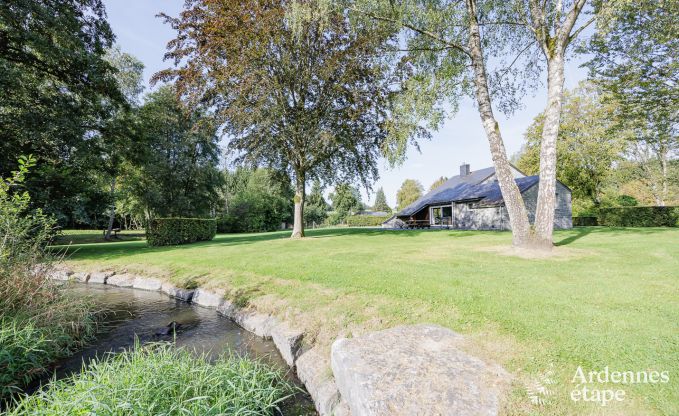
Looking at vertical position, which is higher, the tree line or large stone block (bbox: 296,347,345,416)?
the tree line

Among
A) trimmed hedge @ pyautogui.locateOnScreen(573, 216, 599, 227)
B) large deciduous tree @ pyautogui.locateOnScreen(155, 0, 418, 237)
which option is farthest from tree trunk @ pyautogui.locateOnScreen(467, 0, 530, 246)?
trimmed hedge @ pyautogui.locateOnScreen(573, 216, 599, 227)

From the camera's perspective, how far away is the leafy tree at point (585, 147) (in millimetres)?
23766

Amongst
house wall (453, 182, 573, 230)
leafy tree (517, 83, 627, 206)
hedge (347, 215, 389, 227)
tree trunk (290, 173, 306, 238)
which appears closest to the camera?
tree trunk (290, 173, 306, 238)

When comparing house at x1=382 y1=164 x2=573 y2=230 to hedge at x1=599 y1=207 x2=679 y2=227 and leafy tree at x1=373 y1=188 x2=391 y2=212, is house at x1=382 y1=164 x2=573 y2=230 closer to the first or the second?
hedge at x1=599 y1=207 x2=679 y2=227

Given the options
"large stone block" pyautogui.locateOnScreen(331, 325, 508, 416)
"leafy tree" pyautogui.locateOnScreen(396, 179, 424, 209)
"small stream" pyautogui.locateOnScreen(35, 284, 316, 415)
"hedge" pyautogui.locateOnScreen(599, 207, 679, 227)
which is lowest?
"small stream" pyautogui.locateOnScreen(35, 284, 316, 415)

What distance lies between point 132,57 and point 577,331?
3283 cm

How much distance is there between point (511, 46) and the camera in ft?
35.2

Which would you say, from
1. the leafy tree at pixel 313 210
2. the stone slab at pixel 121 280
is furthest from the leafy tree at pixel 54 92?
the leafy tree at pixel 313 210

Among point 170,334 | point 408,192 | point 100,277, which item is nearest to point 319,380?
point 170,334

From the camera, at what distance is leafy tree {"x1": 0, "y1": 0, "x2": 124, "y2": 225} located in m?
11.1

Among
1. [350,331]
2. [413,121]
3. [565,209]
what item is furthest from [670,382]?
[565,209]

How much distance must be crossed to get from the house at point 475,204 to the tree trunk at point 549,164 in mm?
12571

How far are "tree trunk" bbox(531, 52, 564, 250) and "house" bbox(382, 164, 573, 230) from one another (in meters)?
12.6

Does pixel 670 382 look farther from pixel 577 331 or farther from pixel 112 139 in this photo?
pixel 112 139
